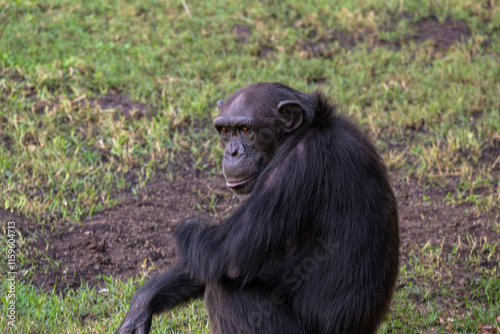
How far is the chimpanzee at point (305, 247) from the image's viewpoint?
353 cm

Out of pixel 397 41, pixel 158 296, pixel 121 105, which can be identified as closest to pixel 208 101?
pixel 121 105

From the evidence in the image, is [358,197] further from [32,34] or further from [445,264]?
[32,34]

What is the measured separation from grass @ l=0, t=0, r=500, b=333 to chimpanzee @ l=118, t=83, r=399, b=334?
1.01m

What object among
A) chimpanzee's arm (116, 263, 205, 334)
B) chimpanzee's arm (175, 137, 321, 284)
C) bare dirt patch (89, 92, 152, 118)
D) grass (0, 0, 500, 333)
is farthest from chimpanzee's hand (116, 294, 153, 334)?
bare dirt patch (89, 92, 152, 118)

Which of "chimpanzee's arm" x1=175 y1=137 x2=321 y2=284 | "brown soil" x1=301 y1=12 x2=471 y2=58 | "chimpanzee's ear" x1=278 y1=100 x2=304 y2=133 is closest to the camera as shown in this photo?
"chimpanzee's arm" x1=175 y1=137 x2=321 y2=284

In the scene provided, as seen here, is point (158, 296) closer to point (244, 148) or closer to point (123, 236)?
point (244, 148)

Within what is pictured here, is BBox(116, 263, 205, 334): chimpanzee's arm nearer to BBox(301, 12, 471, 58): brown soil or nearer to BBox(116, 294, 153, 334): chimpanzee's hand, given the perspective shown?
BBox(116, 294, 153, 334): chimpanzee's hand

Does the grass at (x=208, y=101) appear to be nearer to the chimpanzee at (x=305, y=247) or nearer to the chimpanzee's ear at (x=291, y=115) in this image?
the chimpanzee at (x=305, y=247)

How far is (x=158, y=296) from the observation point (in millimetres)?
3945

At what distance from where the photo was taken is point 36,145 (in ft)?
22.5

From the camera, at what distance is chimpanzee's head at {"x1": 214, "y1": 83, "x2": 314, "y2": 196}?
408 cm

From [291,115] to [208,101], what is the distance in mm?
3905

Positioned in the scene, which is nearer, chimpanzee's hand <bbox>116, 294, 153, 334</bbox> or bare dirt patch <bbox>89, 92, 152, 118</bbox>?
chimpanzee's hand <bbox>116, 294, 153, 334</bbox>

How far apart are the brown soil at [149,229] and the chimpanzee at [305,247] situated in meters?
1.62
